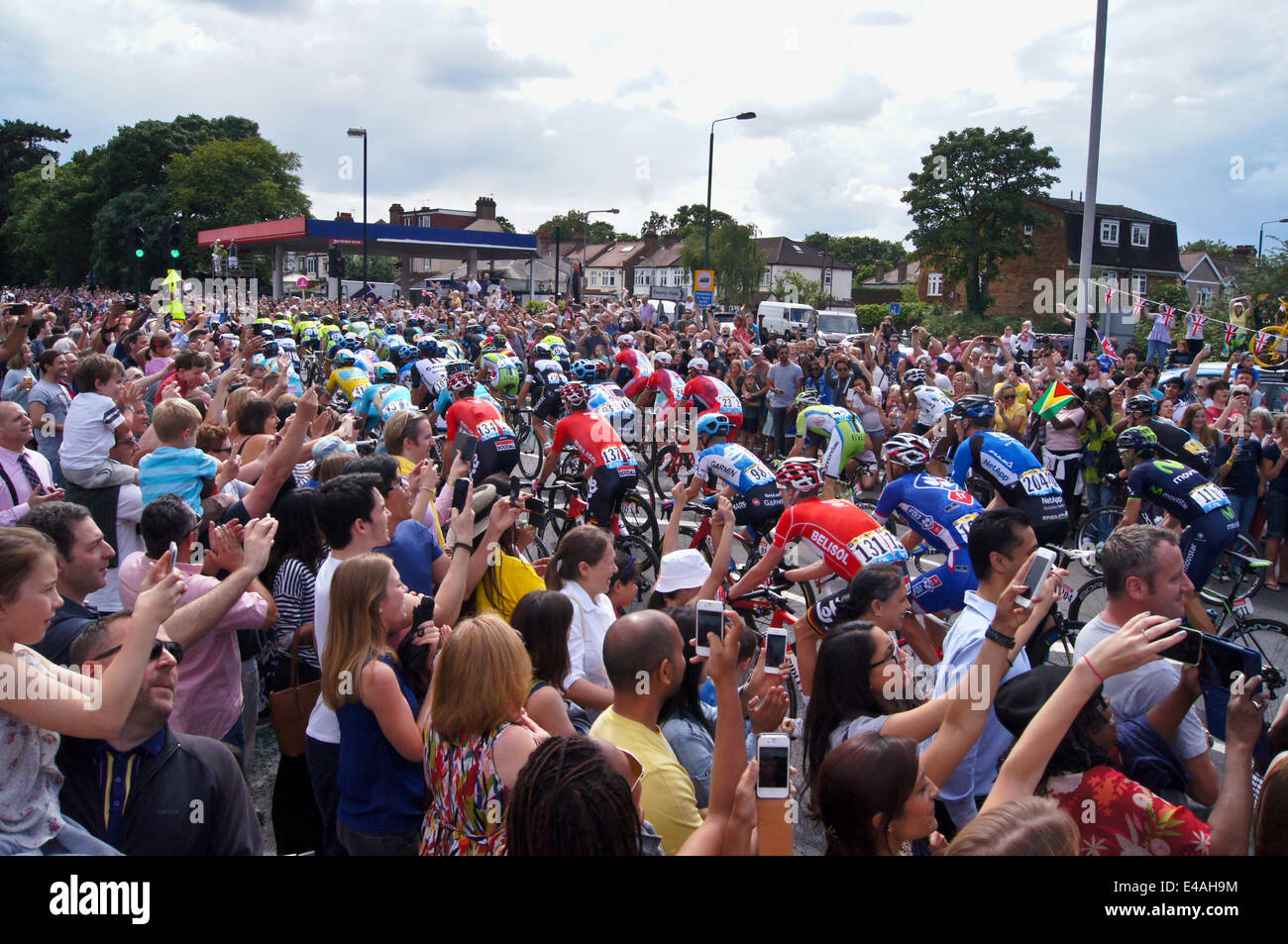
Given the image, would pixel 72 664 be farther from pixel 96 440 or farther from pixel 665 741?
pixel 96 440

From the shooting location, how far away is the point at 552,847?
2160 millimetres

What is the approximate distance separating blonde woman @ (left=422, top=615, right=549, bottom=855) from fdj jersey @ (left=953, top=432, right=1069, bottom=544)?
5.27 meters

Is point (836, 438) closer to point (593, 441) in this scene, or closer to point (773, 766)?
point (593, 441)

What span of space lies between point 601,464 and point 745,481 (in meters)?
1.43

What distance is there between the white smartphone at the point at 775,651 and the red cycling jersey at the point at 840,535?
2.85 meters

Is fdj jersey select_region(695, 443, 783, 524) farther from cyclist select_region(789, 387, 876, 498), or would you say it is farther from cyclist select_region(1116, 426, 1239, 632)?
cyclist select_region(1116, 426, 1239, 632)

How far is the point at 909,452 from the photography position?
670cm

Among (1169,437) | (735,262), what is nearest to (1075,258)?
(735,262)

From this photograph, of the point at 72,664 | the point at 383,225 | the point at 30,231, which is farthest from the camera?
the point at 30,231

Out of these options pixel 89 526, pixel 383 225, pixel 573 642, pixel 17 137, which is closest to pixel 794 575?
pixel 573 642

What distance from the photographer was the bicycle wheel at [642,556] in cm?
823

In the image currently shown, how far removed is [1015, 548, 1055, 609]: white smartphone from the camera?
2.88 metres
